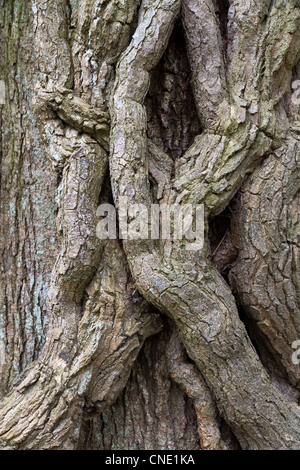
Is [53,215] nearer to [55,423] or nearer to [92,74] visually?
[92,74]

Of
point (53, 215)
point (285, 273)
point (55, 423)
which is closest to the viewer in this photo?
point (55, 423)

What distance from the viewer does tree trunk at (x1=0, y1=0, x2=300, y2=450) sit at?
1617 millimetres

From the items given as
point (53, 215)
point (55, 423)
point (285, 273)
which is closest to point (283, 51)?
point (285, 273)

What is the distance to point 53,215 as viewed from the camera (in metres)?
1.90

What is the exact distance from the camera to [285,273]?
171 cm

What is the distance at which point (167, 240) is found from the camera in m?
1.63

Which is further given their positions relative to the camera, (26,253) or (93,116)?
(26,253)

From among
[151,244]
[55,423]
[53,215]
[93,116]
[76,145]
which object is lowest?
[55,423]

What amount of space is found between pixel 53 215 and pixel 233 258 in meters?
0.82

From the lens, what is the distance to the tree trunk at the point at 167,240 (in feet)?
5.31

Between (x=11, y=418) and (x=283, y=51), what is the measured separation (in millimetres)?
1806

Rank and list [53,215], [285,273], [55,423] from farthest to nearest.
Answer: [53,215] → [285,273] → [55,423]
